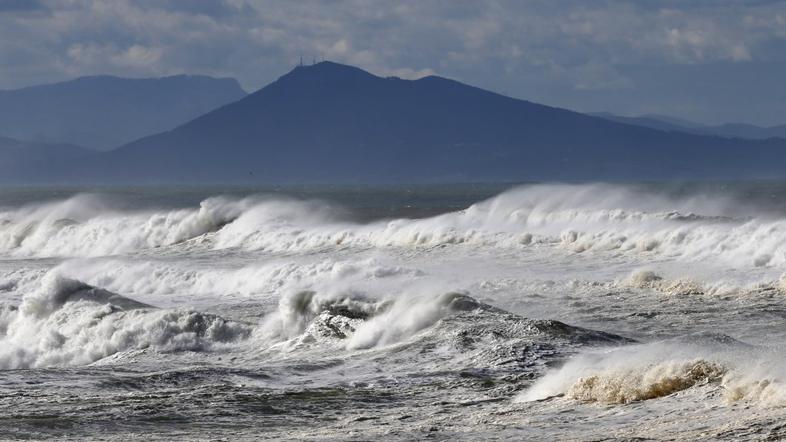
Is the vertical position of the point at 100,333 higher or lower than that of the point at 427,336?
lower

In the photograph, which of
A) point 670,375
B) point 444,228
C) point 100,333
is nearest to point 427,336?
point 100,333

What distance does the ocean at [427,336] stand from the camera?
15.0 m

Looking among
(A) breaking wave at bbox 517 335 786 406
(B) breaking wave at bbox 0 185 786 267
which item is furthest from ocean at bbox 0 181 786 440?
(B) breaking wave at bbox 0 185 786 267

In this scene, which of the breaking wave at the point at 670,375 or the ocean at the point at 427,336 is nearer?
the breaking wave at the point at 670,375

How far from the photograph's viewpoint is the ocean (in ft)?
49.2

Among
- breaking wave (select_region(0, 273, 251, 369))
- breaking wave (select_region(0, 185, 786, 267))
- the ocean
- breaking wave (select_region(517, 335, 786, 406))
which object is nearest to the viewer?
breaking wave (select_region(517, 335, 786, 406))

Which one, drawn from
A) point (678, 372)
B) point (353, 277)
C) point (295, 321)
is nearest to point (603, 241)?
point (353, 277)

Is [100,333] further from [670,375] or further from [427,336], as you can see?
[670,375]

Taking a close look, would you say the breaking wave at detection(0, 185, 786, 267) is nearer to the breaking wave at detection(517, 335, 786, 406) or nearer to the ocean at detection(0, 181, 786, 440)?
the ocean at detection(0, 181, 786, 440)

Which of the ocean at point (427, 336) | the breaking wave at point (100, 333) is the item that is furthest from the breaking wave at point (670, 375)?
the breaking wave at point (100, 333)

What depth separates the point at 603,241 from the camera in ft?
141

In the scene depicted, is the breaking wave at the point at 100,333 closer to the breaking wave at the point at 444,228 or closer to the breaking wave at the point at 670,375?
the breaking wave at the point at 670,375

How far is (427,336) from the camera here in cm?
2291

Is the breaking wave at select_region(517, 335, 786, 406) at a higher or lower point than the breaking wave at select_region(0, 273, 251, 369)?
higher
